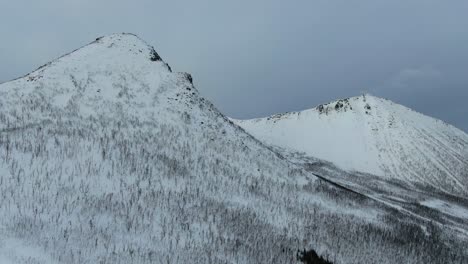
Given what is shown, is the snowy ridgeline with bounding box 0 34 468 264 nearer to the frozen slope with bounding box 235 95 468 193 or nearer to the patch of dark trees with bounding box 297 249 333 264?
the patch of dark trees with bounding box 297 249 333 264

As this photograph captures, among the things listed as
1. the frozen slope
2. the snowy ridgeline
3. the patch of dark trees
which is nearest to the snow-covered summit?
the snowy ridgeline

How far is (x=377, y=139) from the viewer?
81.3 metres

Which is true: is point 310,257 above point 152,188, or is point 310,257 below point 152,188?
below

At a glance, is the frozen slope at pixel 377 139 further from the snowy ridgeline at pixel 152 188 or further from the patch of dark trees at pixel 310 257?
the patch of dark trees at pixel 310 257

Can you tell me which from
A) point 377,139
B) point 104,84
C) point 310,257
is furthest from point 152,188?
point 377,139

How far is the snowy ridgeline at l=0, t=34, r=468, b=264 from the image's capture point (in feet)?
40.1

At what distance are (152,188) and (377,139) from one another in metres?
68.6

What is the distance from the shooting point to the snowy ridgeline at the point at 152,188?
40.1ft

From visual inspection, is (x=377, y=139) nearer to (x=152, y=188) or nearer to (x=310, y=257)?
(x=152, y=188)

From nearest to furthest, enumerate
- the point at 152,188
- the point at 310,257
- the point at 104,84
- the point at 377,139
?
1. the point at 310,257
2. the point at 152,188
3. the point at 104,84
4. the point at 377,139

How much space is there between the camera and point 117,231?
41.0 ft

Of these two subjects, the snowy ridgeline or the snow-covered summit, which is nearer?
the snowy ridgeline

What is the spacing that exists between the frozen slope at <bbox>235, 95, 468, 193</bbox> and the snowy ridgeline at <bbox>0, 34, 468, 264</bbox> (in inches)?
Result: 1459

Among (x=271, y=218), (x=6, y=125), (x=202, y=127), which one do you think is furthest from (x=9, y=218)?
(x=202, y=127)
